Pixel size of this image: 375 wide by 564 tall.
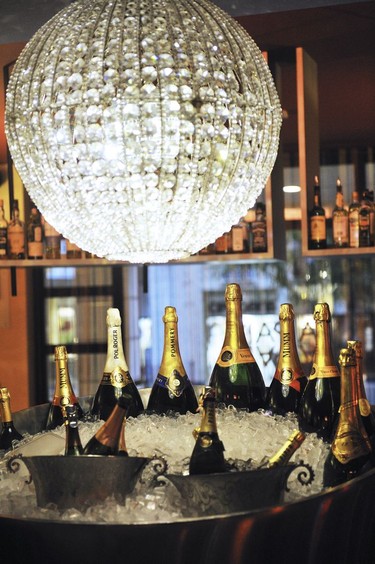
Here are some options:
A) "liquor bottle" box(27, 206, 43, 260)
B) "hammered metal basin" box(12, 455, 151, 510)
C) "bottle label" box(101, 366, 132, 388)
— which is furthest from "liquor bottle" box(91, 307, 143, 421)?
"liquor bottle" box(27, 206, 43, 260)

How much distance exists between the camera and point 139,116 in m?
0.97

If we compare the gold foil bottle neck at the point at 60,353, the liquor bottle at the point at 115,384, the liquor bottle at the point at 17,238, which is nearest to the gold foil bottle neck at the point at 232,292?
the liquor bottle at the point at 115,384

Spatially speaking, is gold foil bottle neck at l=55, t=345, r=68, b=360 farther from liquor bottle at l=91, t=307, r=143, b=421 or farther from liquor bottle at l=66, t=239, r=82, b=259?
liquor bottle at l=66, t=239, r=82, b=259

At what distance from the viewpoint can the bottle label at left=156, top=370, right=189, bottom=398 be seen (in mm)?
1545

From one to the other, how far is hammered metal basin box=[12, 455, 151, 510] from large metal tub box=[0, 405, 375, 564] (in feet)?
0.26

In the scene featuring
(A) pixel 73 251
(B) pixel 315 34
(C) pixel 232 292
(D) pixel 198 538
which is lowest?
(D) pixel 198 538

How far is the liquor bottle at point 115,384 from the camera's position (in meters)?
1.50

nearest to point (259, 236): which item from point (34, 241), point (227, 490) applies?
point (34, 241)

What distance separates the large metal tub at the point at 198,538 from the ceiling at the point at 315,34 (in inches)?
88.9

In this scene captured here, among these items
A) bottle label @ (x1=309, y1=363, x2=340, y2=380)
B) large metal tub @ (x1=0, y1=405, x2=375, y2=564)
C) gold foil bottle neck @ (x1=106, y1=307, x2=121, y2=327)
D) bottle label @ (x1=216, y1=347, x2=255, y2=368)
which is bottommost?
large metal tub @ (x1=0, y1=405, x2=375, y2=564)

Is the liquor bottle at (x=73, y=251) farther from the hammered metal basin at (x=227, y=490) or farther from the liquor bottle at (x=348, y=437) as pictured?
the hammered metal basin at (x=227, y=490)

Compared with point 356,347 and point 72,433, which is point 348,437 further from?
point 72,433

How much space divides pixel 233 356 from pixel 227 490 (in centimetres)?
76

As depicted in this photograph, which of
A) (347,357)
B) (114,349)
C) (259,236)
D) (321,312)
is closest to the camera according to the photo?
(347,357)
